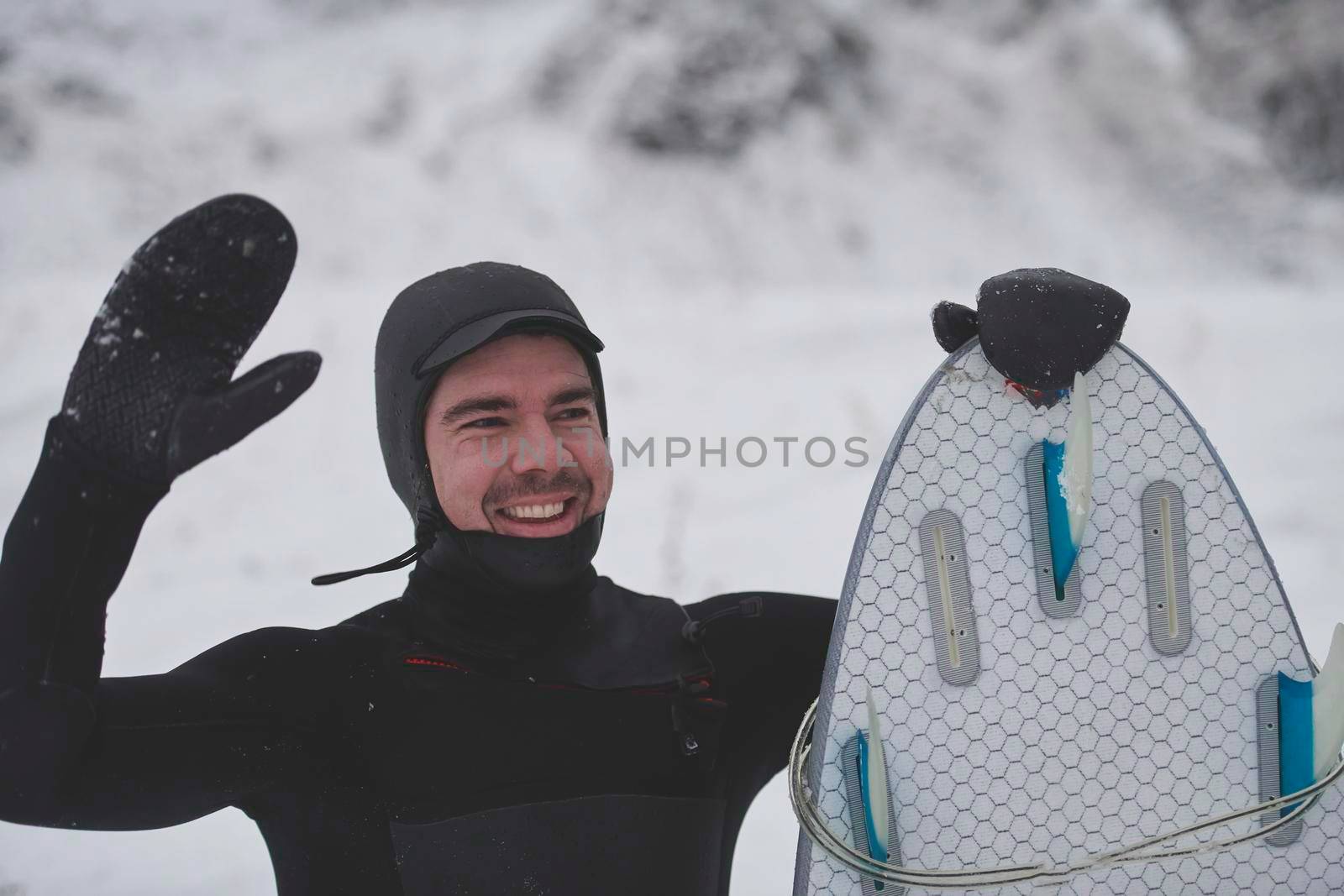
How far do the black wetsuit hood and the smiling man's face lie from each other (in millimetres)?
21

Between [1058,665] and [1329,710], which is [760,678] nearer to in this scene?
[1058,665]

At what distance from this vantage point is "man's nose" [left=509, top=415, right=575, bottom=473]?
1562 mm

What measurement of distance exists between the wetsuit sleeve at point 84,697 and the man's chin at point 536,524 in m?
0.43

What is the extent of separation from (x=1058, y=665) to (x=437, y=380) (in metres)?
0.99

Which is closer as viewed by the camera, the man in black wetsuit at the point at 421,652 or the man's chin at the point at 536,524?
the man in black wetsuit at the point at 421,652

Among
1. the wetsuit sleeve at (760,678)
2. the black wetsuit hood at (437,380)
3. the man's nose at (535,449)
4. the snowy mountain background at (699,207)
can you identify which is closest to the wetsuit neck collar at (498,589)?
the black wetsuit hood at (437,380)

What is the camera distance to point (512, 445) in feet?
5.17

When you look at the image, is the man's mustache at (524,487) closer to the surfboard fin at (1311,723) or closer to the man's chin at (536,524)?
the man's chin at (536,524)

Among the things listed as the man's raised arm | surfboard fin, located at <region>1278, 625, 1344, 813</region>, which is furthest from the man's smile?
surfboard fin, located at <region>1278, 625, 1344, 813</region>

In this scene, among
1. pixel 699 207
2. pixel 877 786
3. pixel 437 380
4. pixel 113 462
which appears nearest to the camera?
pixel 113 462

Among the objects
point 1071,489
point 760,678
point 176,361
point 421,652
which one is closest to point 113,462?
point 176,361

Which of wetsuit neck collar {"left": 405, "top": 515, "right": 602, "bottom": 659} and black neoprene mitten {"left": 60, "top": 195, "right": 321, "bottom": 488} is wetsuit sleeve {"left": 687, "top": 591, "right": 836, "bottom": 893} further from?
black neoprene mitten {"left": 60, "top": 195, "right": 321, "bottom": 488}

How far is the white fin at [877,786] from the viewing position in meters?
1.52

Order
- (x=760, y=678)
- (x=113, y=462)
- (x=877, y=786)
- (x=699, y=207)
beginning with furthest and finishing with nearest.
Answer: (x=699, y=207) < (x=760, y=678) < (x=877, y=786) < (x=113, y=462)
